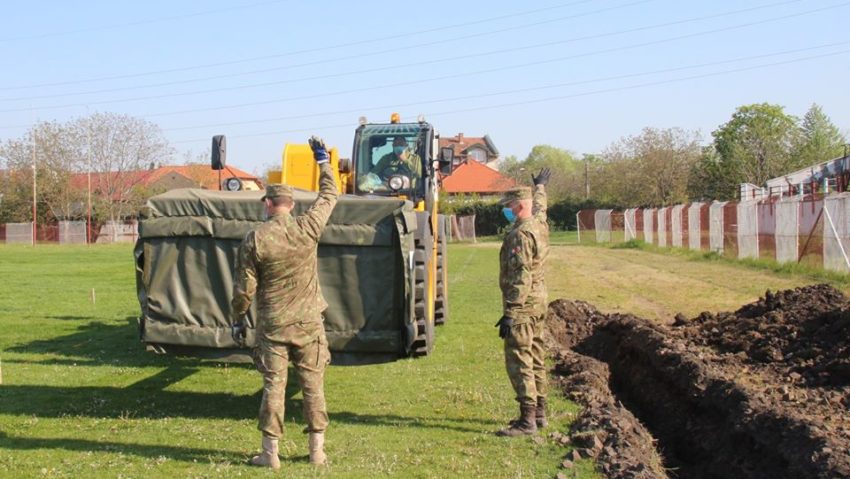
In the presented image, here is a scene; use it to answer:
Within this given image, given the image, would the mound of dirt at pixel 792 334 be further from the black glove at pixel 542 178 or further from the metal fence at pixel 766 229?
the metal fence at pixel 766 229

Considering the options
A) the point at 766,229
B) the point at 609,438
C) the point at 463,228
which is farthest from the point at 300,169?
the point at 463,228

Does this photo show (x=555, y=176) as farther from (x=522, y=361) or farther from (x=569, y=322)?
(x=522, y=361)

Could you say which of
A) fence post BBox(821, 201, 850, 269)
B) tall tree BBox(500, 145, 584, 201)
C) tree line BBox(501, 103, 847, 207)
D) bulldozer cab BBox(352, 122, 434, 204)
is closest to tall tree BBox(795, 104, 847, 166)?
tree line BBox(501, 103, 847, 207)

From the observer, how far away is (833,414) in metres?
8.17

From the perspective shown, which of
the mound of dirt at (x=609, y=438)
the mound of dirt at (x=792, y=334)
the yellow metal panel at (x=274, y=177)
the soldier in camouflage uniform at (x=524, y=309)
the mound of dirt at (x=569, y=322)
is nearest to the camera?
the mound of dirt at (x=609, y=438)

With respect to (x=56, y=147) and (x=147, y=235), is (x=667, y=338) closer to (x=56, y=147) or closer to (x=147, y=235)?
(x=147, y=235)

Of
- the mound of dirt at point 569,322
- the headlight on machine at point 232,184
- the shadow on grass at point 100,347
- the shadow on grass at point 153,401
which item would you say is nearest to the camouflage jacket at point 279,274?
the shadow on grass at point 153,401

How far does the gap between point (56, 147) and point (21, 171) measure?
358cm

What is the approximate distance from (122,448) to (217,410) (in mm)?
1733

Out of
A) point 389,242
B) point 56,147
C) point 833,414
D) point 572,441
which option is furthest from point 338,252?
point 56,147

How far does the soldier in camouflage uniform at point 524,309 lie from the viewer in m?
8.08

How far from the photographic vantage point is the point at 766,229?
96.7ft

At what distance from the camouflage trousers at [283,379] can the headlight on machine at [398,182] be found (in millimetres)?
6651

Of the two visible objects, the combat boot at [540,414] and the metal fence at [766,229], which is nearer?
the combat boot at [540,414]
